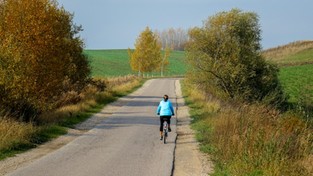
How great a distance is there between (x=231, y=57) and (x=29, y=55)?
14577 millimetres

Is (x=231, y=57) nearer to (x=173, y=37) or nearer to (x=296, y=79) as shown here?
(x=296, y=79)

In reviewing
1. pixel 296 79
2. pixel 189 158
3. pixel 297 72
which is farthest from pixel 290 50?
pixel 189 158

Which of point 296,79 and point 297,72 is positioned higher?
point 297,72

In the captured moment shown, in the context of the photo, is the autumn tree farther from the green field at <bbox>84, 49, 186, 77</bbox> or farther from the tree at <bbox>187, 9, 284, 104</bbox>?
the green field at <bbox>84, 49, 186, 77</bbox>

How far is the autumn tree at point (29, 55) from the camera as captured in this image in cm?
1769

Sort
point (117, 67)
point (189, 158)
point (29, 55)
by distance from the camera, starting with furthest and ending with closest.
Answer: point (117, 67) → point (29, 55) → point (189, 158)

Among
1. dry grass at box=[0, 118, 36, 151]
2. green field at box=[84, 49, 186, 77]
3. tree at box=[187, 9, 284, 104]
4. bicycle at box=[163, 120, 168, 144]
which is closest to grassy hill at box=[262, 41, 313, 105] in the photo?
tree at box=[187, 9, 284, 104]

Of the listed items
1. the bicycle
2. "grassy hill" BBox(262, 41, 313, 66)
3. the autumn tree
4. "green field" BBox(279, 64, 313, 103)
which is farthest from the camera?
"grassy hill" BBox(262, 41, 313, 66)

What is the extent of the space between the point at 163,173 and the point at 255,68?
2133cm

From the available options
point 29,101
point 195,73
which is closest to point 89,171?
point 29,101

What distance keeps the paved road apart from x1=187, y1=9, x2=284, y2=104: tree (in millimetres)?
9869

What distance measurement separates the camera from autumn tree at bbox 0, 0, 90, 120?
696 inches

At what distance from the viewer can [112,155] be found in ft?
43.2

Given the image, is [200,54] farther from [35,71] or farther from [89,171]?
[89,171]
